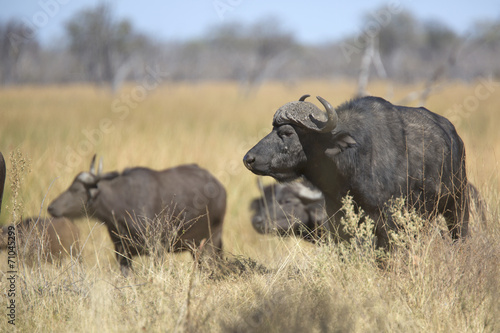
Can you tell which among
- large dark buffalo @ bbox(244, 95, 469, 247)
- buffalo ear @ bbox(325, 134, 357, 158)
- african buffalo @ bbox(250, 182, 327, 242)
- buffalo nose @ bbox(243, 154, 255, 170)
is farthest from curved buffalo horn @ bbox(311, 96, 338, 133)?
african buffalo @ bbox(250, 182, 327, 242)

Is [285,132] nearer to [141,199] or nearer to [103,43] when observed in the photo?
[141,199]

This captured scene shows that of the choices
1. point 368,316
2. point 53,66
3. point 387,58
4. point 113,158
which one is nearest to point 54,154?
point 113,158

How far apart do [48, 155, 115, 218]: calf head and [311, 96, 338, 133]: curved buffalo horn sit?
2811 millimetres

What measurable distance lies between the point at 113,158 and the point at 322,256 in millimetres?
5233

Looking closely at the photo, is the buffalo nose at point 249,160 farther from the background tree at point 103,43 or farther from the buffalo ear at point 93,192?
the background tree at point 103,43

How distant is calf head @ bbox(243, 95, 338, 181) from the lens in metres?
3.73

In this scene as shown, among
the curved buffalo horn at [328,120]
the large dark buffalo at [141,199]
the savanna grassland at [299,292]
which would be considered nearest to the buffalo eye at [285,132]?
the curved buffalo horn at [328,120]

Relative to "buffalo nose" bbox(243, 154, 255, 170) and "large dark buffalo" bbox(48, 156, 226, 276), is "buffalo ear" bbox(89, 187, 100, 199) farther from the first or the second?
"buffalo nose" bbox(243, 154, 255, 170)

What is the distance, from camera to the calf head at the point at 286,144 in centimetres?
373

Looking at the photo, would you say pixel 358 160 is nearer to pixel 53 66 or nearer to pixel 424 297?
pixel 424 297

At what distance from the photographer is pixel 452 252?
3146mm

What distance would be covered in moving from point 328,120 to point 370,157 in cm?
47

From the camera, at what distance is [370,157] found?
376 centimetres

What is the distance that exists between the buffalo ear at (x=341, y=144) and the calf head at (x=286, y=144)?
0.39 feet
